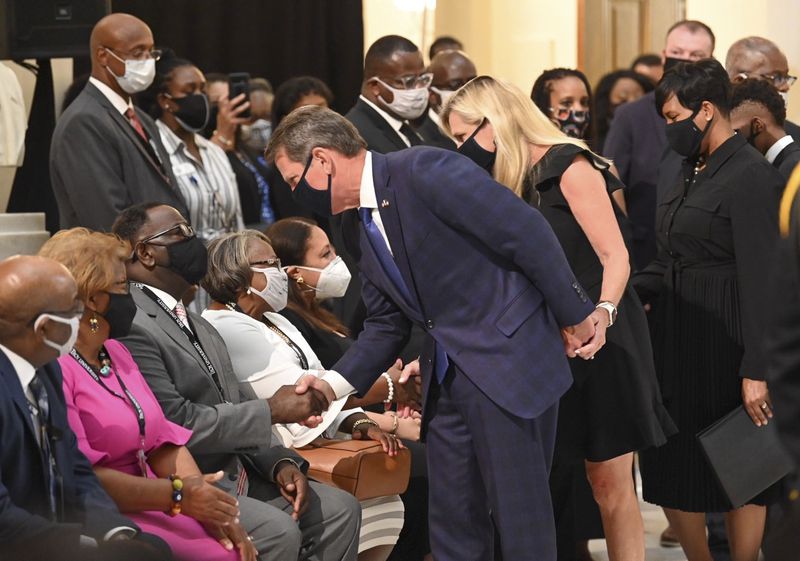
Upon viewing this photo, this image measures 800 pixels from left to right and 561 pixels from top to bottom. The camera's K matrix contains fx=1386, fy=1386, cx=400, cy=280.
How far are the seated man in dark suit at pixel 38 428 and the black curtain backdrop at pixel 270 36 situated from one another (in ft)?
18.1

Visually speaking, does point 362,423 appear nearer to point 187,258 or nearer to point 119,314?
point 187,258

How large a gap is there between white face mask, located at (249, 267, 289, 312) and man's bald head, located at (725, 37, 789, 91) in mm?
2495

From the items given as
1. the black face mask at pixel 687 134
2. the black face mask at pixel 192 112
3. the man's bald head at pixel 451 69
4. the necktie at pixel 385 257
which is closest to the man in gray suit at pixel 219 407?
the necktie at pixel 385 257

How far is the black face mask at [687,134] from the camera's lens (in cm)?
475

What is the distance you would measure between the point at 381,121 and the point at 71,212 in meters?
1.49

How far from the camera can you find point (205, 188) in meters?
5.64

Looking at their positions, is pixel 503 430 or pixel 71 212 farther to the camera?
pixel 71 212

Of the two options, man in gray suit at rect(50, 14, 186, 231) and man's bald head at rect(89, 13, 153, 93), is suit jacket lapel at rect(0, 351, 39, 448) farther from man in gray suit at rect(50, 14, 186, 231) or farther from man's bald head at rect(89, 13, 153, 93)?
man's bald head at rect(89, 13, 153, 93)

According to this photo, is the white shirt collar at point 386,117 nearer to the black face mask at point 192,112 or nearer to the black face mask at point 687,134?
the black face mask at point 192,112

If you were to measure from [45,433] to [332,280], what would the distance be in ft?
6.03

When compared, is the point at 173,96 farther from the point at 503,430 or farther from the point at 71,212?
the point at 503,430

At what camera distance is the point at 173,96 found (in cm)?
590

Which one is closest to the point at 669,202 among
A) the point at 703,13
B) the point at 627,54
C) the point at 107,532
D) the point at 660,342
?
the point at 660,342

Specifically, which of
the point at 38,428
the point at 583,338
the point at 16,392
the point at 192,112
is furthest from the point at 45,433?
the point at 192,112
